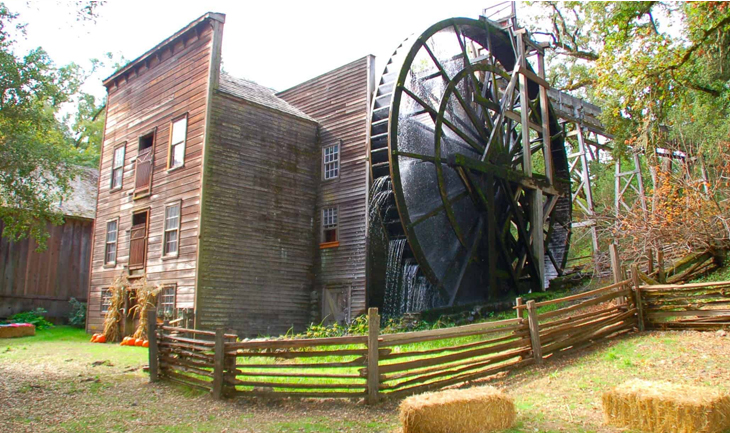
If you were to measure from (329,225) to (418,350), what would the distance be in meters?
8.46

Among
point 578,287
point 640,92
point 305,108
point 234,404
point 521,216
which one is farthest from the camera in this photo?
point 305,108

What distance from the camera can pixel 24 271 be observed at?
2009cm

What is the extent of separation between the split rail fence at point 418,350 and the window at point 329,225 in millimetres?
6476

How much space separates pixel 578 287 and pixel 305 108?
9.66m

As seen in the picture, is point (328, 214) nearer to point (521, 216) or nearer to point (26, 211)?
point (521, 216)

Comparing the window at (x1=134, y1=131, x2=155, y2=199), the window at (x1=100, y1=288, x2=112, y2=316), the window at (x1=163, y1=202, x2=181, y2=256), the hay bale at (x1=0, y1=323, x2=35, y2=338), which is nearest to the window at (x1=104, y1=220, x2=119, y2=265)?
the window at (x1=100, y1=288, x2=112, y2=316)

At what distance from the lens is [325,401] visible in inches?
267

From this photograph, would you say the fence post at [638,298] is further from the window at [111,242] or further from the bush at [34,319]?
the bush at [34,319]

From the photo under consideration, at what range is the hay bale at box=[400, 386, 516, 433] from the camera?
16.6ft

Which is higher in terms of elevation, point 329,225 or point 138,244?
point 329,225

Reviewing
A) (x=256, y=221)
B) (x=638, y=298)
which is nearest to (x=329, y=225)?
(x=256, y=221)

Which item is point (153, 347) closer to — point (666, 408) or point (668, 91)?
point (666, 408)

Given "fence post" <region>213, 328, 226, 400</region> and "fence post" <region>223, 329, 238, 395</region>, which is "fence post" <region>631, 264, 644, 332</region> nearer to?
"fence post" <region>223, 329, 238, 395</region>

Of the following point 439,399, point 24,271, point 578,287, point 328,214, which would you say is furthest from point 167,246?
point 439,399
